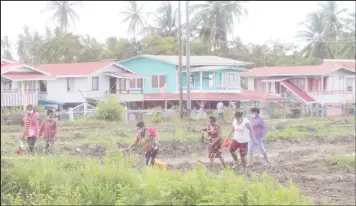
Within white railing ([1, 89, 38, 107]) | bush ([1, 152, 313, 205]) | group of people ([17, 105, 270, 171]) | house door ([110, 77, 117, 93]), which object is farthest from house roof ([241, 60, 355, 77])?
bush ([1, 152, 313, 205])

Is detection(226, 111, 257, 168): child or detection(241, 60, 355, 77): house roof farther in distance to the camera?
detection(241, 60, 355, 77): house roof

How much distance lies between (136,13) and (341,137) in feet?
101

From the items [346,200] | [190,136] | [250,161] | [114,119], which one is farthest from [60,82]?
[346,200]

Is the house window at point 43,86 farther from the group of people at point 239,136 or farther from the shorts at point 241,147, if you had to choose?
the shorts at point 241,147

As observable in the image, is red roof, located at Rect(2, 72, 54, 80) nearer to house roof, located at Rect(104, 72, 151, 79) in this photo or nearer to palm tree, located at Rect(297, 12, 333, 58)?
house roof, located at Rect(104, 72, 151, 79)

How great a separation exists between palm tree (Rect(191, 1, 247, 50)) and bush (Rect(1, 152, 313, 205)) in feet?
137

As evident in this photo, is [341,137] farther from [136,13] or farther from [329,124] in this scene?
[136,13]

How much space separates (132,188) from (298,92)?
157 ft

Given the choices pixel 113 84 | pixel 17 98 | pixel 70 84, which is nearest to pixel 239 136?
pixel 17 98

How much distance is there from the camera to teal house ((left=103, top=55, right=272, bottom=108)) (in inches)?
1891

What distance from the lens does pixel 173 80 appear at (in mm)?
50375

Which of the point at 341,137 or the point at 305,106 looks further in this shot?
the point at 305,106

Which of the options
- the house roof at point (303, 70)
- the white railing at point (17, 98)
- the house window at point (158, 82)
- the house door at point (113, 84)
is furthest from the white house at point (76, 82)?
the house roof at point (303, 70)

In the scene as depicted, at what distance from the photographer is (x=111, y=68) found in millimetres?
47531
